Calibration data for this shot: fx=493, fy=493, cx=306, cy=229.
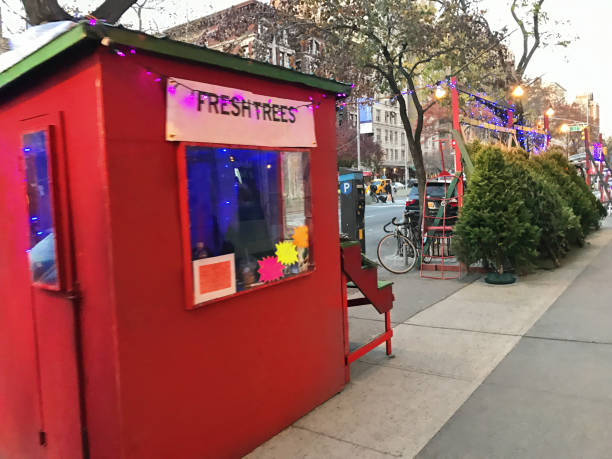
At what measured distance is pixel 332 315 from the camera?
4098 mm

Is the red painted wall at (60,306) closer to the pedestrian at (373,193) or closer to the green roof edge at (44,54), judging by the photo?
the green roof edge at (44,54)

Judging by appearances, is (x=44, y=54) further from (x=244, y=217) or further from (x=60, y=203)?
(x=244, y=217)

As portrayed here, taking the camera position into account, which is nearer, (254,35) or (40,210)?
(40,210)

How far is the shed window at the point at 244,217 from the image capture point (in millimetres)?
2920

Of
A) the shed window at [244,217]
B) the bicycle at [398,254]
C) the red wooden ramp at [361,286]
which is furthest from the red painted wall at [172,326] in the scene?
the bicycle at [398,254]

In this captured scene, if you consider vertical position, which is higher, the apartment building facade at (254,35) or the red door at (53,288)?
the apartment building facade at (254,35)

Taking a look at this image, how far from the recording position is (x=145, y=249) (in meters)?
2.64

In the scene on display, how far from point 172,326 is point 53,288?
0.68 metres

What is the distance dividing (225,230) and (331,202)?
124 cm

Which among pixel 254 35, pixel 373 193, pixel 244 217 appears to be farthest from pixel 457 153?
pixel 373 193

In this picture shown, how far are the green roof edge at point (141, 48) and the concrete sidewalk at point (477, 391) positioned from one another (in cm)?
252

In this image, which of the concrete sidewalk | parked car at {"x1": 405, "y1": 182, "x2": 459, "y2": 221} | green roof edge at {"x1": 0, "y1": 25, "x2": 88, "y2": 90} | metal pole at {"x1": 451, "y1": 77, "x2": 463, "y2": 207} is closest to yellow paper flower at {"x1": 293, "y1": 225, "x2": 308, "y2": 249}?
the concrete sidewalk

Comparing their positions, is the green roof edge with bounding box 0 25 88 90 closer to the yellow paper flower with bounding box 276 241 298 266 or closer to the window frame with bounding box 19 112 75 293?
the window frame with bounding box 19 112 75 293

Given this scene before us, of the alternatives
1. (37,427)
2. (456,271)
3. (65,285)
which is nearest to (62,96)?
(65,285)
